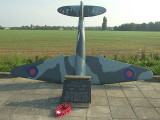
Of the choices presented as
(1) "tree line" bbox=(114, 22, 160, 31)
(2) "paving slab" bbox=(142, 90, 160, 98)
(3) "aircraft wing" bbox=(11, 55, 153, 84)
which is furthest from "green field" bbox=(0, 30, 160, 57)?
(1) "tree line" bbox=(114, 22, 160, 31)

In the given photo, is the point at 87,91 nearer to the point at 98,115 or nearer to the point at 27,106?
the point at 98,115

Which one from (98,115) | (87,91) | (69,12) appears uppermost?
(69,12)

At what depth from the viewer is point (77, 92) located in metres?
8.05

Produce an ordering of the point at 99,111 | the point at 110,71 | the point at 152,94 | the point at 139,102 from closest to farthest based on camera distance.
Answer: the point at 99,111
the point at 139,102
the point at 152,94
the point at 110,71

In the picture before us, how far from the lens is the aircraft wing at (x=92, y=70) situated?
10000 millimetres

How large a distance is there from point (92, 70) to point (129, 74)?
1780mm

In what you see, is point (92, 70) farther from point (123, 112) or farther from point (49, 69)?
point (123, 112)

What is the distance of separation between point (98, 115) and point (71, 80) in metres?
1.73

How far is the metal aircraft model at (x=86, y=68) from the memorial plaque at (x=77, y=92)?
1.90 meters

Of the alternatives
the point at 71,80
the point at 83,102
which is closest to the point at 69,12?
the point at 71,80

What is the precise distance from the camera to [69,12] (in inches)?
404

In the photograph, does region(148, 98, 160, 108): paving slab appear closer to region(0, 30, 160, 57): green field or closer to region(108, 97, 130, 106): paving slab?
region(108, 97, 130, 106): paving slab

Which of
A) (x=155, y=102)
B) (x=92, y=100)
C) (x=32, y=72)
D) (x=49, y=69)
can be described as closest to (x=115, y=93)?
(x=92, y=100)

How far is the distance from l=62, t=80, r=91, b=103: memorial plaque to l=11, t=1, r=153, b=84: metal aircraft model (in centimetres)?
190
